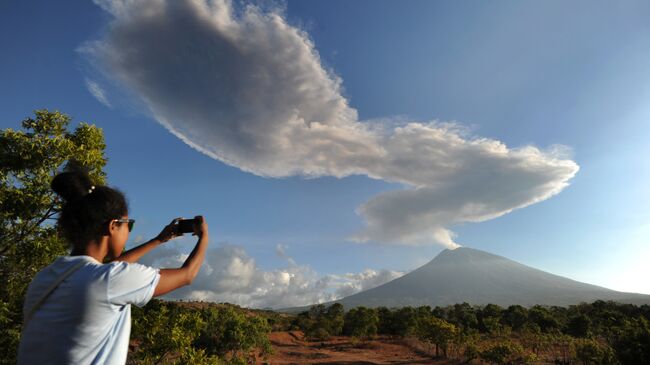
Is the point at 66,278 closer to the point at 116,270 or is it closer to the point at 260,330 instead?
the point at 116,270

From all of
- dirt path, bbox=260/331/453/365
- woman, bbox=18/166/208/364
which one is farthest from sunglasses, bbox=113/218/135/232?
dirt path, bbox=260/331/453/365

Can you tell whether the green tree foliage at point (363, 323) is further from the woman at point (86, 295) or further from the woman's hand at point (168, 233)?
the woman at point (86, 295)

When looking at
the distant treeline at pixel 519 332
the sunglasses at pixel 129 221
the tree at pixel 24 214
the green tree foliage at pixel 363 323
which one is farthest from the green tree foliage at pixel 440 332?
the sunglasses at pixel 129 221

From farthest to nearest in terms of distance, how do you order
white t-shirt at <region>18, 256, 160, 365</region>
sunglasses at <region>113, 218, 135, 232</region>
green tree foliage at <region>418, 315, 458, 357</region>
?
green tree foliage at <region>418, 315, 458, 357</region>
sunglasses at <region>113, 218, 135, 232</region>
white t-shirt at <region>18, 256, 160, 365</region>

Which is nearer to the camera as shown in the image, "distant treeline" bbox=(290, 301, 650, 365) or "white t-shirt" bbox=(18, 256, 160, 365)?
"white t-shirt" bbox=(18, 256, 160, 365)

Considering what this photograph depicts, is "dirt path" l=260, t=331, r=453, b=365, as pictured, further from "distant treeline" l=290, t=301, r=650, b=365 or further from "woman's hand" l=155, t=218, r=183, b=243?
"woman's hand" l=155, t=218, r=183, b=243

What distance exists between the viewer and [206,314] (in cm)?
2838

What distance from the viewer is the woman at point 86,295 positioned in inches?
59.0

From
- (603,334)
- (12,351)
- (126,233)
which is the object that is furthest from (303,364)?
(603,334)

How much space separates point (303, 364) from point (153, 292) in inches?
1230

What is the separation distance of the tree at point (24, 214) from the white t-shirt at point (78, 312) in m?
7.21

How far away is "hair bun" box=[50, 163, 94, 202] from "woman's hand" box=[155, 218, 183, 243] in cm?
59

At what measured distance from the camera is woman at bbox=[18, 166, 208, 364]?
A: 1.50 metres

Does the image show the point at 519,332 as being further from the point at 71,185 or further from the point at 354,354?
the point at 71,185
